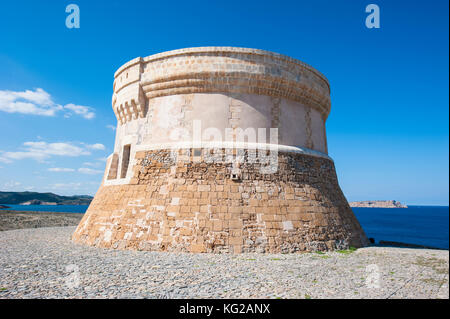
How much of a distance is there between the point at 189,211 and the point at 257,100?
4843mm

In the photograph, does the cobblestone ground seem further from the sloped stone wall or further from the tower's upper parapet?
the tower's upper parapet

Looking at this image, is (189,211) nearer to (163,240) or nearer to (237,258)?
(163,240)

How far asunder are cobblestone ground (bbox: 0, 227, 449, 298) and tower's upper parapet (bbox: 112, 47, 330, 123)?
19.3 ft

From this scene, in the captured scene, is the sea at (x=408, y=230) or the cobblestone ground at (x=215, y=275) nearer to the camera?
the cobblestone ground at (x=215, y=275)

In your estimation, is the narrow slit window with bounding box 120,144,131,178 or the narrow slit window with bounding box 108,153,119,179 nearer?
the narrow slit window with bounding box 120,144,131,178

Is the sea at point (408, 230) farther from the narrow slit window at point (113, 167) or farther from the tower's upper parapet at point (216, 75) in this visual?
the narrow slit window at point (113, 167)

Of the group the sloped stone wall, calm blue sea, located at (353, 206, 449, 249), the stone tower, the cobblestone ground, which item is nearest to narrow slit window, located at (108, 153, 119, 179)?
the stone tower

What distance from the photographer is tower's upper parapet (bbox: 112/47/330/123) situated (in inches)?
385

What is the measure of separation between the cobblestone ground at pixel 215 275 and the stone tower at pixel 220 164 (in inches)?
31.1

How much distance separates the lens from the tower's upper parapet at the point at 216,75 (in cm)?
978

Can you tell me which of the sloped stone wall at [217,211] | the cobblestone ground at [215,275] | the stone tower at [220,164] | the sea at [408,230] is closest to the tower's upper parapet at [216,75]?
the stone tower at [220,164]

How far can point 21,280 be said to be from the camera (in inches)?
208

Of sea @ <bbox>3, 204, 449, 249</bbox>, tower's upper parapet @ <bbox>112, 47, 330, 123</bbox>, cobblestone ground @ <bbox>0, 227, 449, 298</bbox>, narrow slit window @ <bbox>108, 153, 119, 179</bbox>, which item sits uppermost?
tower's upper parapet @ <bbox>112, 47, 330, 123</bbox>

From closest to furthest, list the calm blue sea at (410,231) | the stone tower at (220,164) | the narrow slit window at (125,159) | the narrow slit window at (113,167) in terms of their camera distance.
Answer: the stone tower at (220,164) < the narrow slit window at (125,159) < the narrow slit window at (113,167) < the calm blue sea at (410,231)
